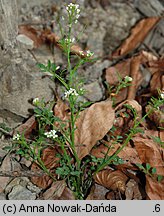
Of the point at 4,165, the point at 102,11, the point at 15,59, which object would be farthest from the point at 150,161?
the point at 102,11

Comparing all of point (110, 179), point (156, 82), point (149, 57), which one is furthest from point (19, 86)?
point (149, 57)

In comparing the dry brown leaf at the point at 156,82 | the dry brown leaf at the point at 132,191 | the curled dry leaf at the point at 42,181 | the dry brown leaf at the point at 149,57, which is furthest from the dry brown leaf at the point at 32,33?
the dry brown leaf at the point at 132,191

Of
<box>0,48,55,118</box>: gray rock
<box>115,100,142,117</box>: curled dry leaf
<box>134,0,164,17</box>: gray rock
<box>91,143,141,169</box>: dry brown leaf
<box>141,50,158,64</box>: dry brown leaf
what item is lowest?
<box>91,143,141,169</box>: dry brown leaf

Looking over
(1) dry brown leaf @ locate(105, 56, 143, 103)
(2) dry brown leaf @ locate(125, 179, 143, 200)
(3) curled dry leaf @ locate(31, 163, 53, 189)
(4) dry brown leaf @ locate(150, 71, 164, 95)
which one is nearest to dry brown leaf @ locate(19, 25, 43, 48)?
(1) dry brown leaf @ locate(105, 56, 143, 103)

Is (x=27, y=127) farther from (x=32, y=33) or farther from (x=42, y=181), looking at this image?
(x=32, y=33)

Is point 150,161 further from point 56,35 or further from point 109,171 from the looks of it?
point 56,35

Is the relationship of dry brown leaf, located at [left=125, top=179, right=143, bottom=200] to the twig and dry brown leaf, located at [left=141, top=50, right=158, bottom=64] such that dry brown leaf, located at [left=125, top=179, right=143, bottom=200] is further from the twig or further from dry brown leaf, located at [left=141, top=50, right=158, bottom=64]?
dry brown leaf, located at [left=141, top=50, right=158, bottom=64]
